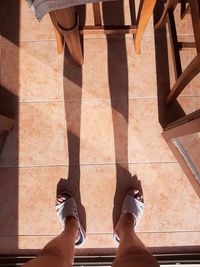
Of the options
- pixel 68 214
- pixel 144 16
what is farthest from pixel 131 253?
pixel 144 16

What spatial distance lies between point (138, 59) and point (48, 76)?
45 cm

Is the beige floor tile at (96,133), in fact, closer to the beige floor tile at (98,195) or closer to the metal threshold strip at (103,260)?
the beige floor tile at (98,195)

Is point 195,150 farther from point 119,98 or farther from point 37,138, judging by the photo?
point 37,138

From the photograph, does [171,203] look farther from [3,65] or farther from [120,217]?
[3,65]

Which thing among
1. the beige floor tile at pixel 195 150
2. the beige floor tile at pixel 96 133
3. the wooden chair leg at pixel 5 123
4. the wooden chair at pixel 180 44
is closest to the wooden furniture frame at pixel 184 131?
the beige floor tile at pixel 195 150

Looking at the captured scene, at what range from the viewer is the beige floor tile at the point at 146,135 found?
152 cm

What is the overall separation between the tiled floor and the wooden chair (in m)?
0.13

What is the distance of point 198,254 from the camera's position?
143cm

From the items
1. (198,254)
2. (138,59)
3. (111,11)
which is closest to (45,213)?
(198,254)

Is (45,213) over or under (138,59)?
under

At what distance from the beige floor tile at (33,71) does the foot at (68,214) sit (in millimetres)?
484

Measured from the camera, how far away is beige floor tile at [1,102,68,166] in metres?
1.52

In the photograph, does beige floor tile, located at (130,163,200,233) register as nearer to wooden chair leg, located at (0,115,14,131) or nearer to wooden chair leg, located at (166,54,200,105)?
wooden chair leg, located at (166,54,200,105)

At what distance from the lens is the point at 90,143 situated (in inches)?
60.1
